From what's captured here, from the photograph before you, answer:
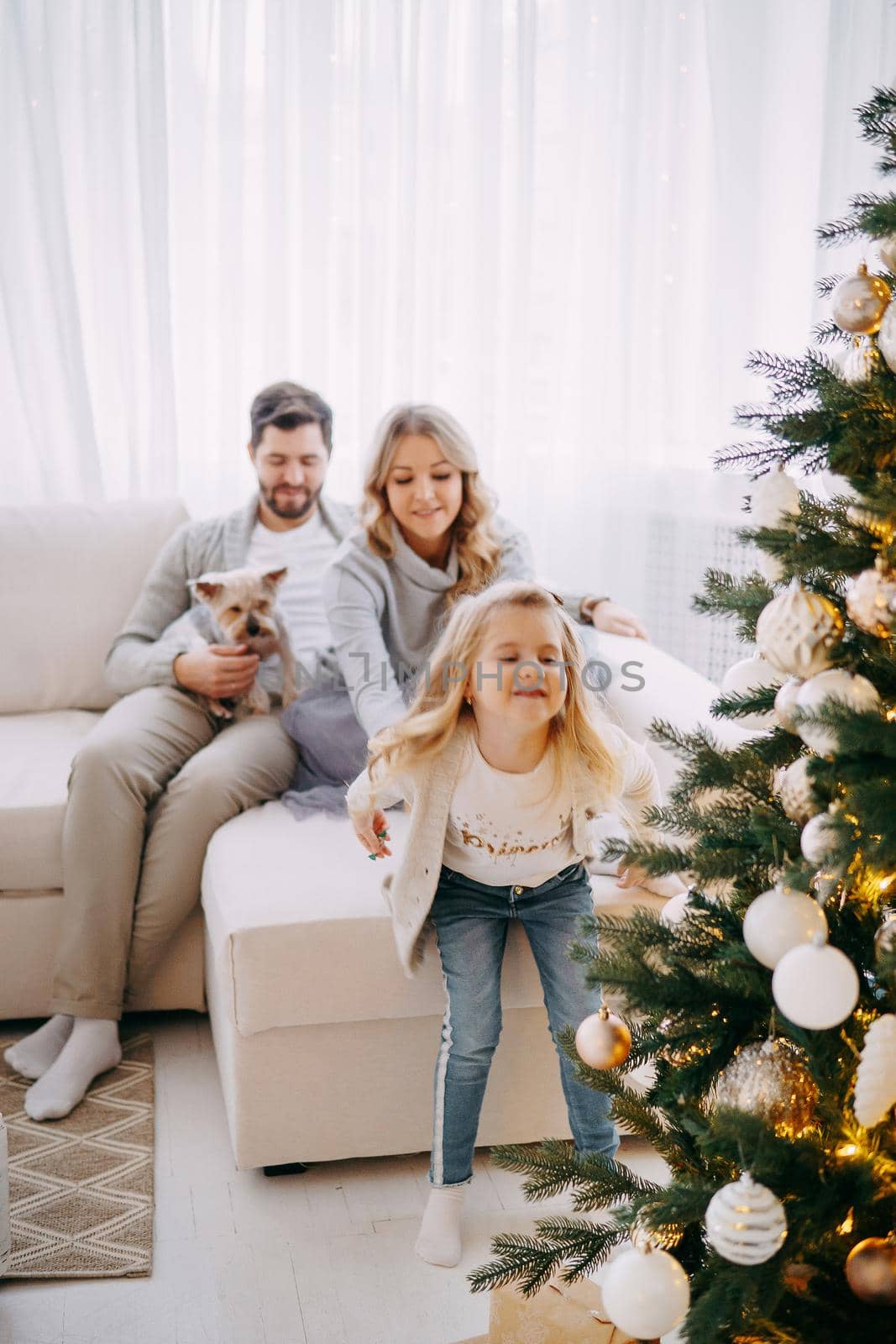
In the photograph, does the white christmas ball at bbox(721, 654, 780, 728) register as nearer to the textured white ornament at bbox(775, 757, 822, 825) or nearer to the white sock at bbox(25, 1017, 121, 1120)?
the textured white ornament at bbox(775, 757, 822, 825)

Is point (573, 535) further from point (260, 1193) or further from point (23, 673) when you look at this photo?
point (260, 1193)

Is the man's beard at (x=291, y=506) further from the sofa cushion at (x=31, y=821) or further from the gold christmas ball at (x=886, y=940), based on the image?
the gold christmas ball at (x=886, y=940)

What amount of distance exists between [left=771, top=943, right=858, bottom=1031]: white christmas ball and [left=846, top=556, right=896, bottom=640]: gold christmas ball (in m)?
0.24

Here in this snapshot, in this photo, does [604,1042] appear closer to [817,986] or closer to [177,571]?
[817,986]

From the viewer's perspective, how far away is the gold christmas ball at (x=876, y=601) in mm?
905

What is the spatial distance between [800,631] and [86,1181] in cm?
140

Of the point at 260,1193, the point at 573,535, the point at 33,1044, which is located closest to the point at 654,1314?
the point at 260,1193

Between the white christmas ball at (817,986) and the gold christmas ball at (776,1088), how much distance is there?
0.42 ft

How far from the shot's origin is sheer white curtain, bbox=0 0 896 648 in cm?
287

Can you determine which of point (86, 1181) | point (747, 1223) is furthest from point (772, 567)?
point (86, 1181)

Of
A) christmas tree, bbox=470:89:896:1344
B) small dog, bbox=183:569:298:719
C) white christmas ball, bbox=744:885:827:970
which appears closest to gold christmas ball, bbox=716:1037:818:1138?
christmas tree, bbox=470:89:896:1344

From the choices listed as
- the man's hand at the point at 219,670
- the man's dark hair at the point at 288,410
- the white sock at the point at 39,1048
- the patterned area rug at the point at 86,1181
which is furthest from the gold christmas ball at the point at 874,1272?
the man's dark hair at the point at 288,410

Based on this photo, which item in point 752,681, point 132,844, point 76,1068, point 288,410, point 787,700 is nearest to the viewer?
point 787,700

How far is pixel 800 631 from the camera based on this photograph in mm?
948
